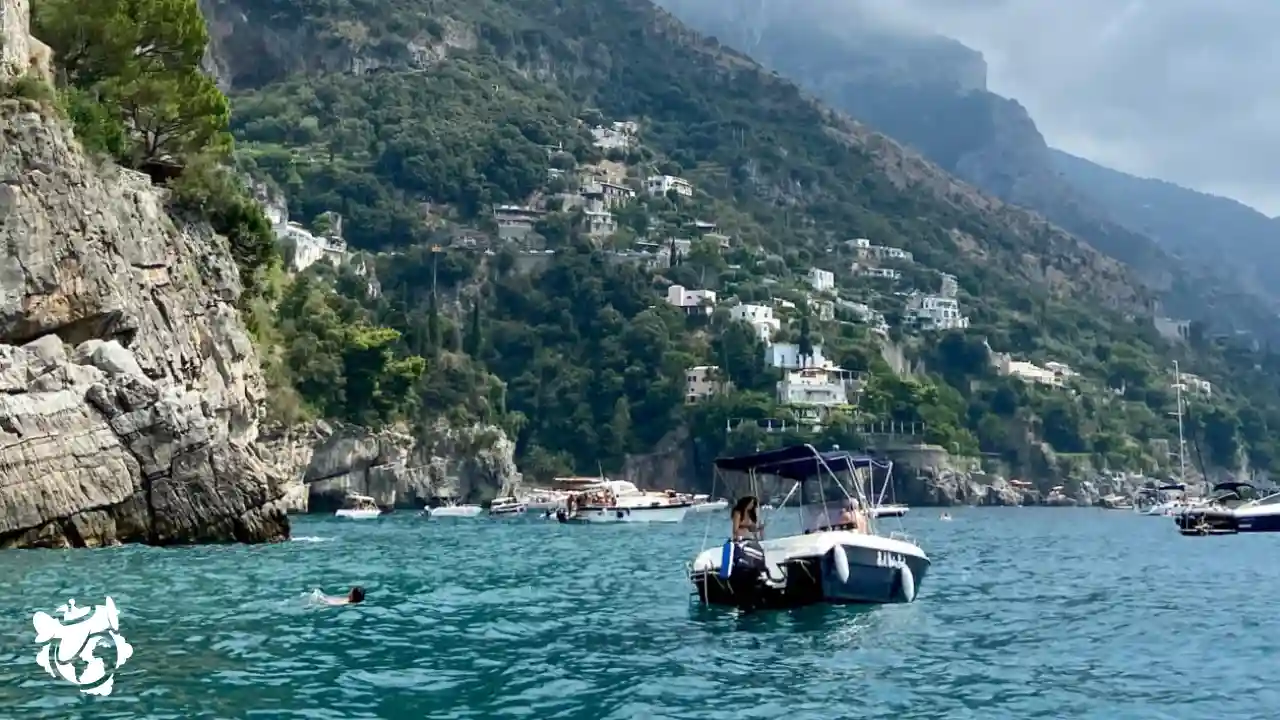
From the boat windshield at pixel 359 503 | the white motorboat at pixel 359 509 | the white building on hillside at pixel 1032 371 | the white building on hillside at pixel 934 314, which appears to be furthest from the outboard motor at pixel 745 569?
the white building on hillside at pixel 934 314

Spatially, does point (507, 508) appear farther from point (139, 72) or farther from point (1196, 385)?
point (1196, 385)

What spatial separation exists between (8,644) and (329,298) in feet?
266

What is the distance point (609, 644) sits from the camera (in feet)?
72.3

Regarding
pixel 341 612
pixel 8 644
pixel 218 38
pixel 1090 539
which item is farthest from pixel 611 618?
pixel 218 38

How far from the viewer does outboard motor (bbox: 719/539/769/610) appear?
86.3 feet

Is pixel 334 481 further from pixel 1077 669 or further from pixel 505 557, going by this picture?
pixel 1077 669

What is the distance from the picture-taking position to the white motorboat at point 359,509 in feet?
273

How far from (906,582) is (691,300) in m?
123

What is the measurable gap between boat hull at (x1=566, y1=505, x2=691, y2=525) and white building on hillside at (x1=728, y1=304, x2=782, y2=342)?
2787 inches

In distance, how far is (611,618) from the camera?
25.8m

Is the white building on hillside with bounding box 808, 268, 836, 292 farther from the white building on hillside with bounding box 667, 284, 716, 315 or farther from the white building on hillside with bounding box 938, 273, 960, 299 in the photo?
the white building on hillside with bounding box 667, 284, 716, 315

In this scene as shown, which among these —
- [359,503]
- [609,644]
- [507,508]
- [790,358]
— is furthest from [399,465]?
[609,644]

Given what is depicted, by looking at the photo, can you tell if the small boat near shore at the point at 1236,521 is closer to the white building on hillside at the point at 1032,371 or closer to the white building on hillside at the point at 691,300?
the white building on hillside at the point at 691,300

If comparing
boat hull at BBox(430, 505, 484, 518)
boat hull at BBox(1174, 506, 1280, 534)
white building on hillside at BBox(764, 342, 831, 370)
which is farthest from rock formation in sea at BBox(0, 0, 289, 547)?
white building on hillside at BBox(764, 342, 831, 370)
